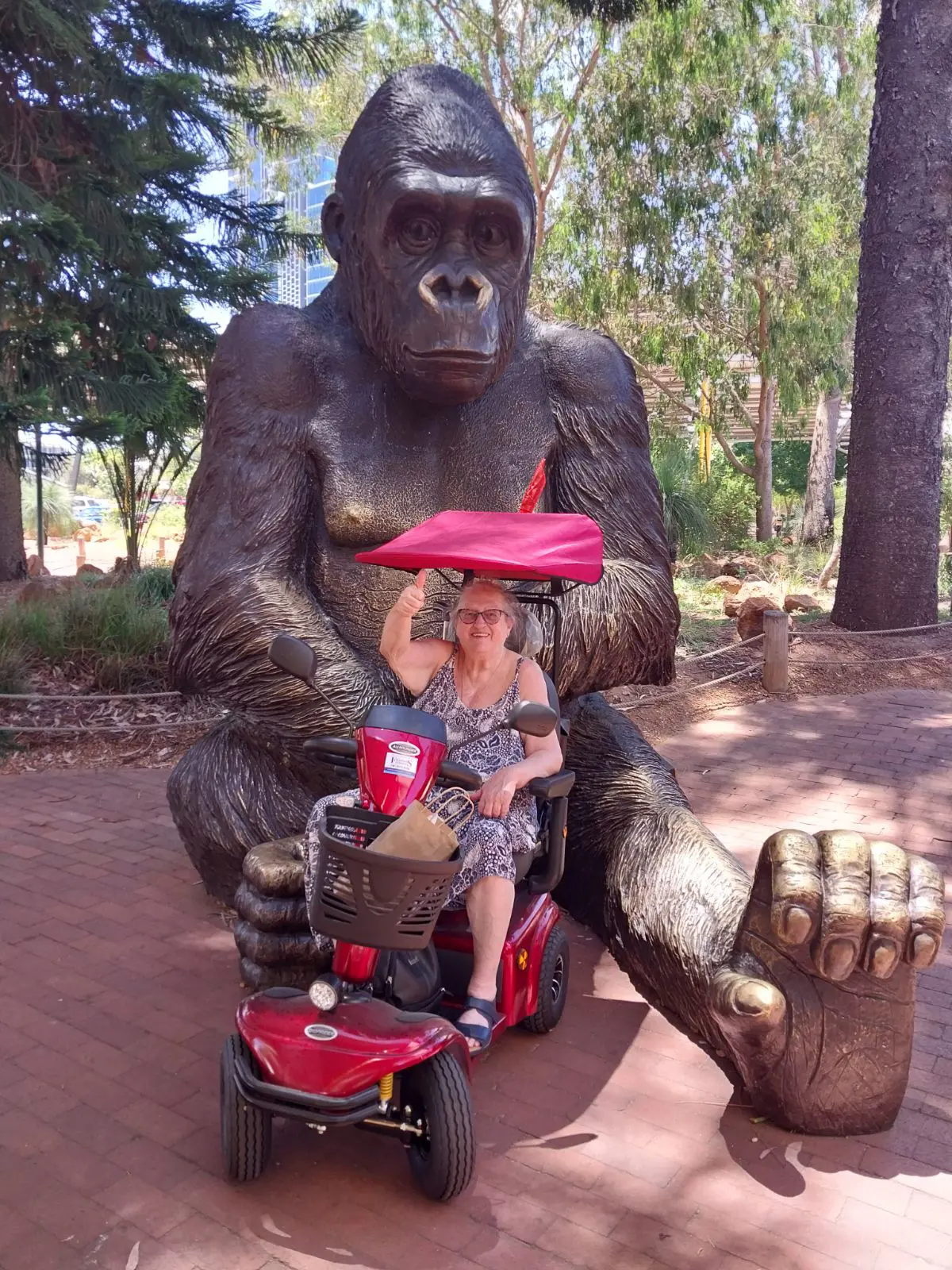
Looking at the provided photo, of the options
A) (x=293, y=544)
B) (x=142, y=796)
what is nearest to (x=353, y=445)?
(x=293, y=544)

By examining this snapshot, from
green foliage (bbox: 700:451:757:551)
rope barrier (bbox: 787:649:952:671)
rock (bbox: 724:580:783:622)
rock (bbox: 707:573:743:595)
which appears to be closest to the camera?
rope barrier (bbox: 787:649:952:671)

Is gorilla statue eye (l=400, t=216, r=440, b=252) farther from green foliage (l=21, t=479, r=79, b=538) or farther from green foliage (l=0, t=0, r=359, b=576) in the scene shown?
green foliage (l=21, t=479, r=79, b=538)

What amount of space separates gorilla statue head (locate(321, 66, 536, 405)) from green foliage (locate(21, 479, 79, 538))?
22.8 metres

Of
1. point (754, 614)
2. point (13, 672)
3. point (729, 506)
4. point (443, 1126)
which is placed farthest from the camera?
point (729, 506)

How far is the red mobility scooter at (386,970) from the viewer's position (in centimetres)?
195

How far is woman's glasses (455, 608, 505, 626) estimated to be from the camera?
2502 millimetres

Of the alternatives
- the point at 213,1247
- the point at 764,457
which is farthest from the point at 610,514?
the point at 764,457

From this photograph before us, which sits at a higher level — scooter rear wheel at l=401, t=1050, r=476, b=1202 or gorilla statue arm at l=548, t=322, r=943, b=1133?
gorilla statue arm at l=548, t=322, r=943, b=1133

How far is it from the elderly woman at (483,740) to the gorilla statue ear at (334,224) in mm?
1038

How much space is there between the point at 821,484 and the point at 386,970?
627 inches

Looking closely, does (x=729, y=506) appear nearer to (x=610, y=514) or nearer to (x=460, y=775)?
(x=610, y=514)

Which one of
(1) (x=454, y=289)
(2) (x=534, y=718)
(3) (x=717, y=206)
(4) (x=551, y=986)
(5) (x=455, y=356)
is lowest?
(4) (x=551, y=986)

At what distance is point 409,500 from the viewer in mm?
2879

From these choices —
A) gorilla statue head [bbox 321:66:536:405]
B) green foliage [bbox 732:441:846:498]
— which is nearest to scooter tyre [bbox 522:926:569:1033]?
gorilla statue head [bbox 321:66:536:405]
